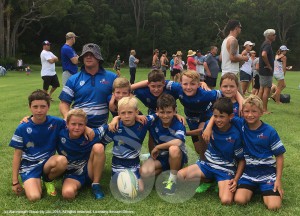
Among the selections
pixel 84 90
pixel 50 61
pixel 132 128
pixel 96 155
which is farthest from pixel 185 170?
pixel 50 61

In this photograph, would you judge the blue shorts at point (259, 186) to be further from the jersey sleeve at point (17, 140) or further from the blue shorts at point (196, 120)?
the jersey sleeve at point (17, 140)

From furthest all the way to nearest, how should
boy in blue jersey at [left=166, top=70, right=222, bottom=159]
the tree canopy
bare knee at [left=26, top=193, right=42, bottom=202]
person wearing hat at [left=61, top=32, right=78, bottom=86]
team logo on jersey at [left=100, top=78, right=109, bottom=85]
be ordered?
the tree canopy
person wearing hat at [left=61, top=32, right=78, bottom=86]
team logo on jersey at [left=100, top=78, right=109, bottom=85]
boy in blue jersey at [left=166, top=70, right=222, bottom=159]
bare knee at [left=26, top=193, right=42, bottom=202]

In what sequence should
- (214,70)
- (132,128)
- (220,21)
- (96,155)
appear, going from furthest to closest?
(220,21) < (214,70) < (132,128) < (96,155)

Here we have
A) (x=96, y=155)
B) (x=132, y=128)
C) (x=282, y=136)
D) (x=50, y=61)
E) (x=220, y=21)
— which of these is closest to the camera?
(x=96, y=155)

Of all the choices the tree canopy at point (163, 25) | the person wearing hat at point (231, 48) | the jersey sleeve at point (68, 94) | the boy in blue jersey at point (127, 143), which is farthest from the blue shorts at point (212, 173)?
the tree canopy at point (163, 25)

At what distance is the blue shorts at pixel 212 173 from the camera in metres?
4.09

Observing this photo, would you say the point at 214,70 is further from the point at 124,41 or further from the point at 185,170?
the point at 124,41

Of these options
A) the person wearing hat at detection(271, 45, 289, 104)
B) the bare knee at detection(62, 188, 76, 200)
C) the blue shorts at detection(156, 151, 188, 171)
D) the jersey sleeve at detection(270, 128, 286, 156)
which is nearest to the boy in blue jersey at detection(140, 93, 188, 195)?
the blue shorts at detection(156, 151, 188, 171)

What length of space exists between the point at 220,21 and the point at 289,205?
5390 centimetres

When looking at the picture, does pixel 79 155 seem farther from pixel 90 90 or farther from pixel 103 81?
pixel 103 81

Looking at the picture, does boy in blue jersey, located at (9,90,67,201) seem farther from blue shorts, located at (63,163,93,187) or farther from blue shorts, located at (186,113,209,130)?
blue shorts, located at (186,113,209,130)

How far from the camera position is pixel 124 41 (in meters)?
51.4

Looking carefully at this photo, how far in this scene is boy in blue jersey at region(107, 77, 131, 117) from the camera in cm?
447

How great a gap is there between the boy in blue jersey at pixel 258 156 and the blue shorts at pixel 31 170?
7.21 ft
